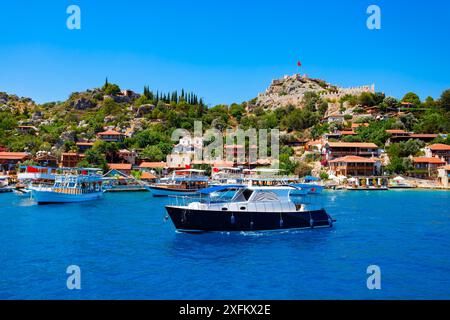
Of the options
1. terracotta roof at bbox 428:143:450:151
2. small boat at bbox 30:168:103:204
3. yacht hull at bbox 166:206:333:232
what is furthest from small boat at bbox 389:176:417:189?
yacht hull at bbox 166:206:333:232

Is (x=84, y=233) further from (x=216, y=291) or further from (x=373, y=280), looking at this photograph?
(x=373, y=280)

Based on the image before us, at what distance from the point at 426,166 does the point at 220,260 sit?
2640 inches

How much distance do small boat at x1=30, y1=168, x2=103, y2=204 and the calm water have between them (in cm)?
1336

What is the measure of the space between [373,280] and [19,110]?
14436 cm

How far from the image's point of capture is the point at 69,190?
163 feet

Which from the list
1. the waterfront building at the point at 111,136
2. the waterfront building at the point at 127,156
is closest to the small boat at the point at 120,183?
the waterfront building at the point at 127,156

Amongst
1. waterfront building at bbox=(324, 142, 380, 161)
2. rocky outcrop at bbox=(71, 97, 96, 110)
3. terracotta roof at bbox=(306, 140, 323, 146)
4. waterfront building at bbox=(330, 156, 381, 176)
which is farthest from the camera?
rocky outcrop at bbox=(71, 97, 96, 110)

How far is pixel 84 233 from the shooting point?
27484mm

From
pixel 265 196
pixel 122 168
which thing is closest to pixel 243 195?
pixel 265 196

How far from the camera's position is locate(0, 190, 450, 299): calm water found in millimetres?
16047

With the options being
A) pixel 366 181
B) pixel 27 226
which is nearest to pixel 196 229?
pixel 27 226

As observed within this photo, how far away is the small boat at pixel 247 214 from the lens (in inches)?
1021

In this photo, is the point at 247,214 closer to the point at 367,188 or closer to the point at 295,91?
the point at 367,188

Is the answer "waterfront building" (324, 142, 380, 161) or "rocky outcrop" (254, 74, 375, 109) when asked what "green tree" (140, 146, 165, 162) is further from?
"rocky outcrop" (254, 74, 375, 109)
